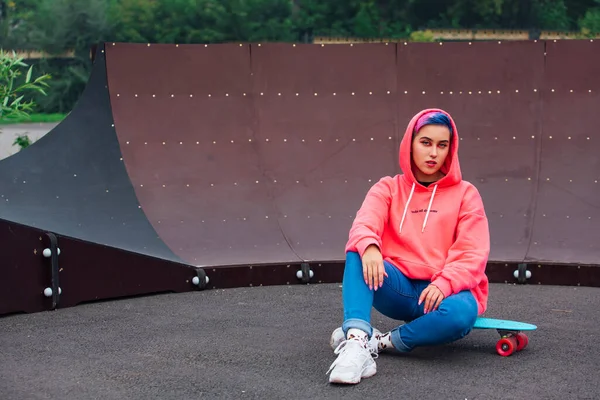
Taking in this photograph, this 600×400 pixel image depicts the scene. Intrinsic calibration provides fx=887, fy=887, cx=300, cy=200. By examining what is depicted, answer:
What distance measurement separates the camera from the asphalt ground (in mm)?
2795

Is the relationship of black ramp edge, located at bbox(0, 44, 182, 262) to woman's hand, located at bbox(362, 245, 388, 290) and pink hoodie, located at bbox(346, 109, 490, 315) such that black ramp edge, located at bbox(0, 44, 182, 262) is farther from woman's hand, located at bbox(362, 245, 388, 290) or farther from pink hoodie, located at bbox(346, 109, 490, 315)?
woman's hand, located at bbox(362, 245, 388, 290)

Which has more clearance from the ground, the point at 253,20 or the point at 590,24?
the point at 253,20

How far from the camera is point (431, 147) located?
3168 mm

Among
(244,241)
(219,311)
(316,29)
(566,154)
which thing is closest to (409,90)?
(566,154)

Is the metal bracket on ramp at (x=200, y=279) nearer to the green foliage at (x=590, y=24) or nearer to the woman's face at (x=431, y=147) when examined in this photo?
the woman's face at (x=431, y=147)

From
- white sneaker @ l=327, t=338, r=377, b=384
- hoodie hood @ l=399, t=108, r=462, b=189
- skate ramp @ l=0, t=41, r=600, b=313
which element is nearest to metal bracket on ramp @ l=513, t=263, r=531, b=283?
skate ramp @ l=0, t=41, r=600, b=313

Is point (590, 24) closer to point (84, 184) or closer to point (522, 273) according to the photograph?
point (522, 273)

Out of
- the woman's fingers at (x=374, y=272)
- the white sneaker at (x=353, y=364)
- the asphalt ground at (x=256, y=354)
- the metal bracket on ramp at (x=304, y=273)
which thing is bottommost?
the metal bracket on ramp at (x=304, y=273)

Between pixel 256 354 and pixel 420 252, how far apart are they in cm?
70

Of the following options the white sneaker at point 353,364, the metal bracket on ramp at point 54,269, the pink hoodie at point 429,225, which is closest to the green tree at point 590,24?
the metal bracket on ramp at point 54,269

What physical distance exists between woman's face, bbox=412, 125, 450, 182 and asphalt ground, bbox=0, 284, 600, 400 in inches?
27.1

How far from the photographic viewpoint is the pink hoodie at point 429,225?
10.2 ft

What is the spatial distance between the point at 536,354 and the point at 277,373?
971mm

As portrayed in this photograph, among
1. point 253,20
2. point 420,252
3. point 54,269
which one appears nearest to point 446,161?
point 420,252
